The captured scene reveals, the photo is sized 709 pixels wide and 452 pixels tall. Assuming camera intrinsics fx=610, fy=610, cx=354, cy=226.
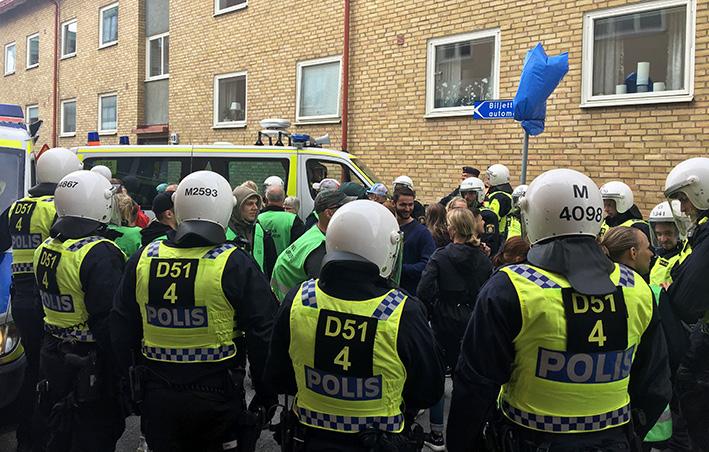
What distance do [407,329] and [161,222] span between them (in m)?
2.74

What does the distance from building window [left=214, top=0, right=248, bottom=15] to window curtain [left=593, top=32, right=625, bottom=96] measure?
7937 mm

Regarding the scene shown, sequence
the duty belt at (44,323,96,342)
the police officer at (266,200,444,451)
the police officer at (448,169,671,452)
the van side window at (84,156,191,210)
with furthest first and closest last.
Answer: the van side window at (84,156,191,210)
the duty belt at (44,323,96,342)
the police officer at (266,200,444,451)
the police officer at (448,169,671,452)

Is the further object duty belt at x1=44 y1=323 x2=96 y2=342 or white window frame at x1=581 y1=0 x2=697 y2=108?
white window frame at x1=581 y1=0 x2=697 y2=108

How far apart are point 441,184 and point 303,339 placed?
25.6 feet

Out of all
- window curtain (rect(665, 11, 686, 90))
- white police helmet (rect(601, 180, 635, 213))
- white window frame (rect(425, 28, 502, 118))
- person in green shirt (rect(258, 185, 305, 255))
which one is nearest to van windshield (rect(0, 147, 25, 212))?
person in green shirt (rect(258, 185, 305, 255))

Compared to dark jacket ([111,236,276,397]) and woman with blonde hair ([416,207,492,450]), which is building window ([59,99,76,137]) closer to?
woman with blonde hair ([416,207,492,450])

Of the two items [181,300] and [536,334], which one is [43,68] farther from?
[536,334]

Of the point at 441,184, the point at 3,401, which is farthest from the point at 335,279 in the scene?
the point at 441,184

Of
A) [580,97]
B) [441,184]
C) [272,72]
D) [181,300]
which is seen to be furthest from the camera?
[272,72]

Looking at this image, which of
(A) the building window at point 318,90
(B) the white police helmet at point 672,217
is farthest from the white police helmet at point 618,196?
(A) the building window at point 318,90

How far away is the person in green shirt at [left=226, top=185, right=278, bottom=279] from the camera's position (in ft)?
17.8

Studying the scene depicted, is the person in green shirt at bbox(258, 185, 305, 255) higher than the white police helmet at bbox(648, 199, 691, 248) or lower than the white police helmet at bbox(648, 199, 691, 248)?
lower

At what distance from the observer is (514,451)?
2.31m

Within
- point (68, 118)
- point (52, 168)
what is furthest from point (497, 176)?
point (68, 118)
